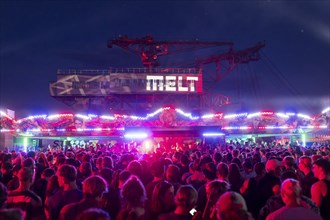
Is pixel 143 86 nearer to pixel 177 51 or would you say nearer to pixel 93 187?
pixel 177 51

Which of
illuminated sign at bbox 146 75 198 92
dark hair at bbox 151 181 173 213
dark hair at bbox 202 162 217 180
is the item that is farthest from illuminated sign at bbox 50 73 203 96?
dark hair at bbox 151 181 173 213

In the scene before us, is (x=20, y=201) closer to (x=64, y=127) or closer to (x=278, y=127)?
(x=64, y=127)

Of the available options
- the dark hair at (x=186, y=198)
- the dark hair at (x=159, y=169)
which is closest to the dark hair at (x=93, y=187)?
the dark hair at (x=186, y=198)

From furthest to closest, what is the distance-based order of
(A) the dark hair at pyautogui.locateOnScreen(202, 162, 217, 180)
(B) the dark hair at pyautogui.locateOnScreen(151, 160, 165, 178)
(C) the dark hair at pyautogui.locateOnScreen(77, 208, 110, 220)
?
(A) the dark hair at pyautogui.locateOnScreen(202, 162, 217, 180) < (B) the dark hair at pyautogui.locateOnScreen(151, 160, 165, 178) < (C) the dark hair at pyautogui.locateOnScreen(77, 208, 110, 220)

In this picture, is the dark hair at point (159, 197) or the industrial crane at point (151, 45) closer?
the dark hair at point (159, 197)

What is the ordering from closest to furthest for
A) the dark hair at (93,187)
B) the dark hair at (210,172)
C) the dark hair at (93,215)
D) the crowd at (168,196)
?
the dark hair at (93,215)
the crowd at (168,196)
the dark hair at (93,187)
the dark hair at (210,172)

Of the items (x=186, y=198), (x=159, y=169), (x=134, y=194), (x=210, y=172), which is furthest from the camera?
(x=210, y=172)

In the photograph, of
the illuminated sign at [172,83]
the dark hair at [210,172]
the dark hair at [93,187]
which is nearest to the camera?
the dark hair at [93,187]

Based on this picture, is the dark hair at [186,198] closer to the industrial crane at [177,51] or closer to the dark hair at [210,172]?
the dark hair at [210,172]

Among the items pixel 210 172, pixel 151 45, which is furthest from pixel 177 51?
pixel 210 172

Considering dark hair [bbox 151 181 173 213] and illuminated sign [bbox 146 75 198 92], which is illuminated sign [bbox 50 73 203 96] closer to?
illuminated sign [bbox 146 75 198 92]

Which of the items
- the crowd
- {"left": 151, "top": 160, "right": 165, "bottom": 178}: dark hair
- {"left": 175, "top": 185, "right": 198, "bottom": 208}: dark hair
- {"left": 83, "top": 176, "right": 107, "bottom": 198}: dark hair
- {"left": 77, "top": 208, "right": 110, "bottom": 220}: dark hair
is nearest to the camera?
{"left": 77, "top": 208, "right": 110, "bottom": 220}: dark hair

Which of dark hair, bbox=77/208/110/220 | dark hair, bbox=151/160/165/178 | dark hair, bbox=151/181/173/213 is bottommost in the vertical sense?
dark hair, bbox=151/181/173/213

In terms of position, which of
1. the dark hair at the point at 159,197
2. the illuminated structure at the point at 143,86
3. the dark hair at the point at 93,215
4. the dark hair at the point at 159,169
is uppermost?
the illuminated structure at the point at 143,86
